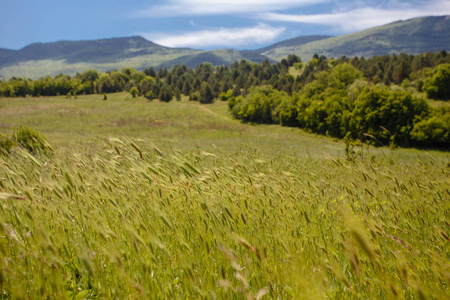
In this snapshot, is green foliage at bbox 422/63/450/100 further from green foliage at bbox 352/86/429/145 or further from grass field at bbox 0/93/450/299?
grass field at bbox 0/93/450/299

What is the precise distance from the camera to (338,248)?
9.66 ft

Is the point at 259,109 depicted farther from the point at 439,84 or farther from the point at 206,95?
the point at 439,84

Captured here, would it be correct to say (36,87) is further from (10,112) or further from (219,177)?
(219,177)

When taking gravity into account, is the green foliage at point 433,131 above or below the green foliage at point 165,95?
below

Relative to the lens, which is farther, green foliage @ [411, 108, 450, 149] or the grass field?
green foliage @ [411, 108, 450, 149]

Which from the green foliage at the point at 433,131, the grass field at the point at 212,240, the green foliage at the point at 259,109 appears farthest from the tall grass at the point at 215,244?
the green foliage at the point at 259,109

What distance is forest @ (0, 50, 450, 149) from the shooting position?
5134cm

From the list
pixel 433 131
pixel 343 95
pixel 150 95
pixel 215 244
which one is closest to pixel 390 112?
pixel 433 131

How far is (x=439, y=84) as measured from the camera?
8350cm

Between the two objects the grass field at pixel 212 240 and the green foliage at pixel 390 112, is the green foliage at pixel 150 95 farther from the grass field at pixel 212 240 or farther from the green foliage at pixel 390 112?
the grass field at pixel 212 240

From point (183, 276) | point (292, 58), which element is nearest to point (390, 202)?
point (183, 276)

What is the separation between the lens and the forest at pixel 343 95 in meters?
51.3

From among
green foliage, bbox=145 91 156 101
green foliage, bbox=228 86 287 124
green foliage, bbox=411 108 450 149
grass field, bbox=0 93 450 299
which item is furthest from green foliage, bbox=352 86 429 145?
green foliage, bbox=145 91 156 101

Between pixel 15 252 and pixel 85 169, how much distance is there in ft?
5.94
